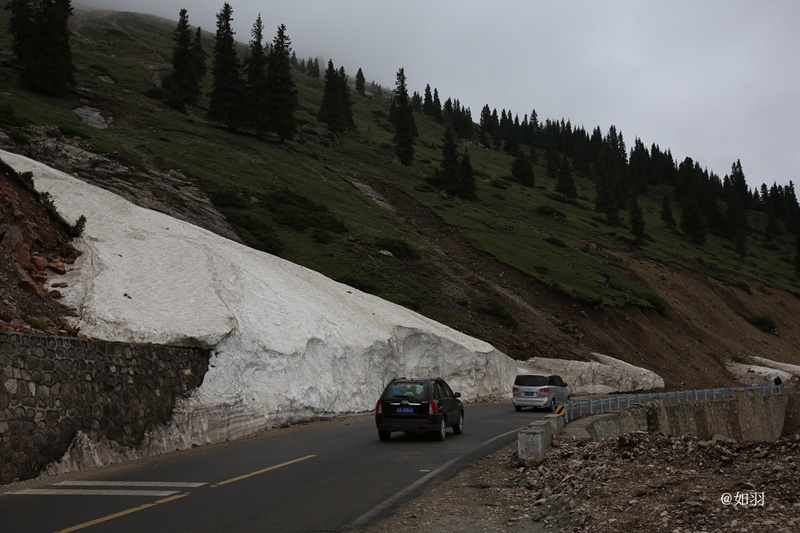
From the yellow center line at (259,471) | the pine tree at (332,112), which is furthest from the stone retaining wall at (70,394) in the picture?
the pine tree at (332,112)

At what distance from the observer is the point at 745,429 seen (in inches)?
1299

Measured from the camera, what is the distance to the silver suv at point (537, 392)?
2670 cm

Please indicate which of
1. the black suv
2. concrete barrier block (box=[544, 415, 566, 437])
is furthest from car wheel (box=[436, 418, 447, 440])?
concrete barrier block (box=[544, 415, 566, 437])

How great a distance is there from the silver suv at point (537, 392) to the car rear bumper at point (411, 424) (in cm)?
1201

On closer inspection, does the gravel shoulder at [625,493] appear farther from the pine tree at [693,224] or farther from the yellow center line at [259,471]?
the pine tree at [693,224]

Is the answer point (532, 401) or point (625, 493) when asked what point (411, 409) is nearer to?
point (625, 493)

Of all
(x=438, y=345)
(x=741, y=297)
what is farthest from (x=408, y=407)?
(x=741, y=297)

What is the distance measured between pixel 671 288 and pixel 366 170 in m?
38.3

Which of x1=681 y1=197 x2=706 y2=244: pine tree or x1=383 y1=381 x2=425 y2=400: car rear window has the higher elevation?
x1=681 y1=197 x2=706 y2=244: pine tree

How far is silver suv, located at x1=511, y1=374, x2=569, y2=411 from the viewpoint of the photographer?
87.6 ft

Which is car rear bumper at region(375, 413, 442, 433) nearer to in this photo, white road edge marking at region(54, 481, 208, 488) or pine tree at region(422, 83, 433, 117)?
white road edge marking at region(54, 481, 208, 488)

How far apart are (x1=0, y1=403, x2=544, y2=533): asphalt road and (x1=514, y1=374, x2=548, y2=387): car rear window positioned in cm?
1221

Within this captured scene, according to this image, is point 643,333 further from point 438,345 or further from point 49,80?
point 49,80

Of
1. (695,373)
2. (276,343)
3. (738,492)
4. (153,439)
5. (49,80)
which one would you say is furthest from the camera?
(49,80)
